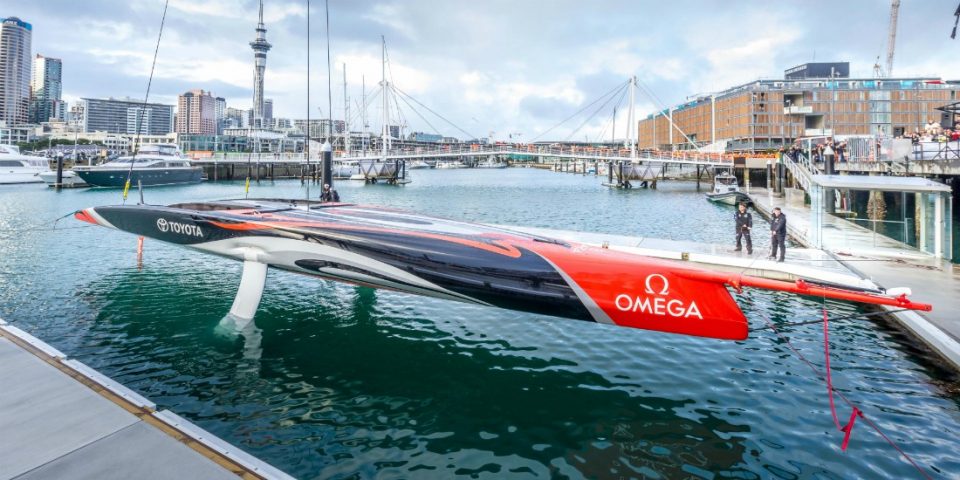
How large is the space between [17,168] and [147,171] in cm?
1750

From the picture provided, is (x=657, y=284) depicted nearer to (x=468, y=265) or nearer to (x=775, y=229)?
(x=468, y=265)

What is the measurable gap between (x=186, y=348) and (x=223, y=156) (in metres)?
99.6

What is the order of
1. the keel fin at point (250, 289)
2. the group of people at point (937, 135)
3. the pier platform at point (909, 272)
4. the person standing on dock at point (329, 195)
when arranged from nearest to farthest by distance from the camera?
the pier platform at point (909, 272) < the keel fin at point (250, 289) < the person standing on dock at point (329, 195) < the group of people at point (937, 135)

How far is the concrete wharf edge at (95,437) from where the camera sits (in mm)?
4500

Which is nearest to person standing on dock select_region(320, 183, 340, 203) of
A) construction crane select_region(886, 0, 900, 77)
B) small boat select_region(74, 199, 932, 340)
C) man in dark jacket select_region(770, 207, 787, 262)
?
small boat select_region(74, 199, 932, 340)

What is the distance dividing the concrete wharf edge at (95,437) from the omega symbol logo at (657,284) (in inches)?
209

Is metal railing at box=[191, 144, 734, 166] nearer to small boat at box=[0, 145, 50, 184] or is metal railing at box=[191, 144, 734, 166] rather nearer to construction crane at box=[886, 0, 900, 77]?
small boat at box=[0, 145, 50, 184]

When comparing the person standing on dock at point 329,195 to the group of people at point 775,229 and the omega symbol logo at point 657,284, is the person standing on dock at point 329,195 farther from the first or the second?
the group of people at point 775,229

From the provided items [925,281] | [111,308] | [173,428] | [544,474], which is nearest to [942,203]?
[925,281]

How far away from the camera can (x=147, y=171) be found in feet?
218

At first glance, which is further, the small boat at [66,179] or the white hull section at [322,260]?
the small boat at [66,179]

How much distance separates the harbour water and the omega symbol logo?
174 centimetres

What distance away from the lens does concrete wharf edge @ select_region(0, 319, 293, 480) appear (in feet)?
14.8

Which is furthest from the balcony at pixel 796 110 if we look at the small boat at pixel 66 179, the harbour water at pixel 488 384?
the small boat at pixel 66 179
